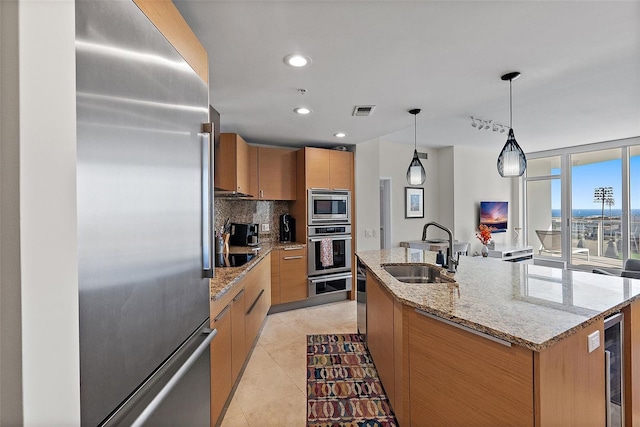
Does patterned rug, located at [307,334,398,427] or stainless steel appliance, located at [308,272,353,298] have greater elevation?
stainless steel appliance, located at [308,272,353,298]

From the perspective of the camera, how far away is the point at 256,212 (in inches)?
171

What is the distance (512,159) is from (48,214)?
2923mm

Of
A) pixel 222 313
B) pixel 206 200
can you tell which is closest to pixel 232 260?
pixel 222 313

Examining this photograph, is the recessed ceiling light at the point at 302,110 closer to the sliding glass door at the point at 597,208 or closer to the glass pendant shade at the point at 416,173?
the glass pendant shade at the point at 416,173

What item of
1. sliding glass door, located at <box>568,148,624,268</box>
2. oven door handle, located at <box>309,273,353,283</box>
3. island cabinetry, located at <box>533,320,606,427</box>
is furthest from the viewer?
sliding glass door, located at <box>568,148,624,268</box>

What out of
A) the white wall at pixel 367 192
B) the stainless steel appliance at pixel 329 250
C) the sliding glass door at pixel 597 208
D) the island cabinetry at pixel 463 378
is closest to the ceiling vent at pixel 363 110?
the white wall at pixel 367 192

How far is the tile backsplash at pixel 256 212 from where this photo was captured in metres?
3.96

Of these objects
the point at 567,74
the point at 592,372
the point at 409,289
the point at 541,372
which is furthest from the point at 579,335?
the point at 567,74

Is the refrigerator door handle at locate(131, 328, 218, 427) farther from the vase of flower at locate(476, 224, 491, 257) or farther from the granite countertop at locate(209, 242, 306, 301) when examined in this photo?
the vase of flower at locate(476, 224, 491, 257)

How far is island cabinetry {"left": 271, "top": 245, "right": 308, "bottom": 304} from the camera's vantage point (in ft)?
12.6

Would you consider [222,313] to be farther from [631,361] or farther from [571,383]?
[631,361]

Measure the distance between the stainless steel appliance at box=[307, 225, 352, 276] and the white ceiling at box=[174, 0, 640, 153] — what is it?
1456 millimetres

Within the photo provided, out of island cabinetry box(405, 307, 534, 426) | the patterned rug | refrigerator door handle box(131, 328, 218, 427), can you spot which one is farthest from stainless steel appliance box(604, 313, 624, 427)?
refrigerator door handle box(131, 328, 218, 427)

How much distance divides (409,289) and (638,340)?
49.5 inches
